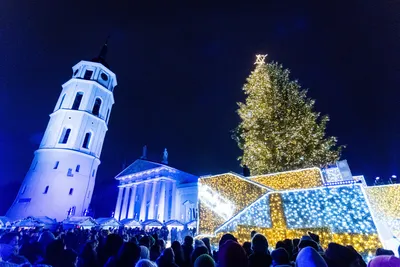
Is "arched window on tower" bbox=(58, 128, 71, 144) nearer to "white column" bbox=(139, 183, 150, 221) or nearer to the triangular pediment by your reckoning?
the triangular pediment

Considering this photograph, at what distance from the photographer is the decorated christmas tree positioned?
14.6 meters

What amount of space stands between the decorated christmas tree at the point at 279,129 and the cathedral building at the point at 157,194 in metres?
28.3

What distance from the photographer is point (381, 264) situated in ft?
7.08

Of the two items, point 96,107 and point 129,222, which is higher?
point 96,107

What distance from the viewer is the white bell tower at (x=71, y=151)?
30.2 metres

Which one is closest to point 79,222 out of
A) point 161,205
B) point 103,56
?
point 161,205

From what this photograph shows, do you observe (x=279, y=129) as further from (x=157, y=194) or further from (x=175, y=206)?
(x=157, y=194)

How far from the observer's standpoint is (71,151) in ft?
108

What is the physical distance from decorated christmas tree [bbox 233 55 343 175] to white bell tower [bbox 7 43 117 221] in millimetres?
28483

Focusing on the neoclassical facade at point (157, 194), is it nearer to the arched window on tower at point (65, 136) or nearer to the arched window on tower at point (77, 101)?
the arched window on tower at point (65, 136)

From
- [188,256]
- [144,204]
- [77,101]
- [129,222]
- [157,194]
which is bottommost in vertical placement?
[188,256]

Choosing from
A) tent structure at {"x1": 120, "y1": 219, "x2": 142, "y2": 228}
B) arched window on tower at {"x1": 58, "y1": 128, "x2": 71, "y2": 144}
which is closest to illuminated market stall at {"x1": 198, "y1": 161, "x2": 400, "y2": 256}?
tent structure at {"x1": 120, "y1": 219, "x2": 142, "y2": 228}

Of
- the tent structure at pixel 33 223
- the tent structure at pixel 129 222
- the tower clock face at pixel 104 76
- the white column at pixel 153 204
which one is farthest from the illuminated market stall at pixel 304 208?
the tower clock face at pixel 104 76

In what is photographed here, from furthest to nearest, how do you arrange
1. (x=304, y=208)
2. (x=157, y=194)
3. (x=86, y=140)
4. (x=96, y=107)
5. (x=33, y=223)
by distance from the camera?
(x=157, y=194)
(x=96, y=107)
(x=86, y=140)
(x=33, y=223)
(x=304, y=208)
